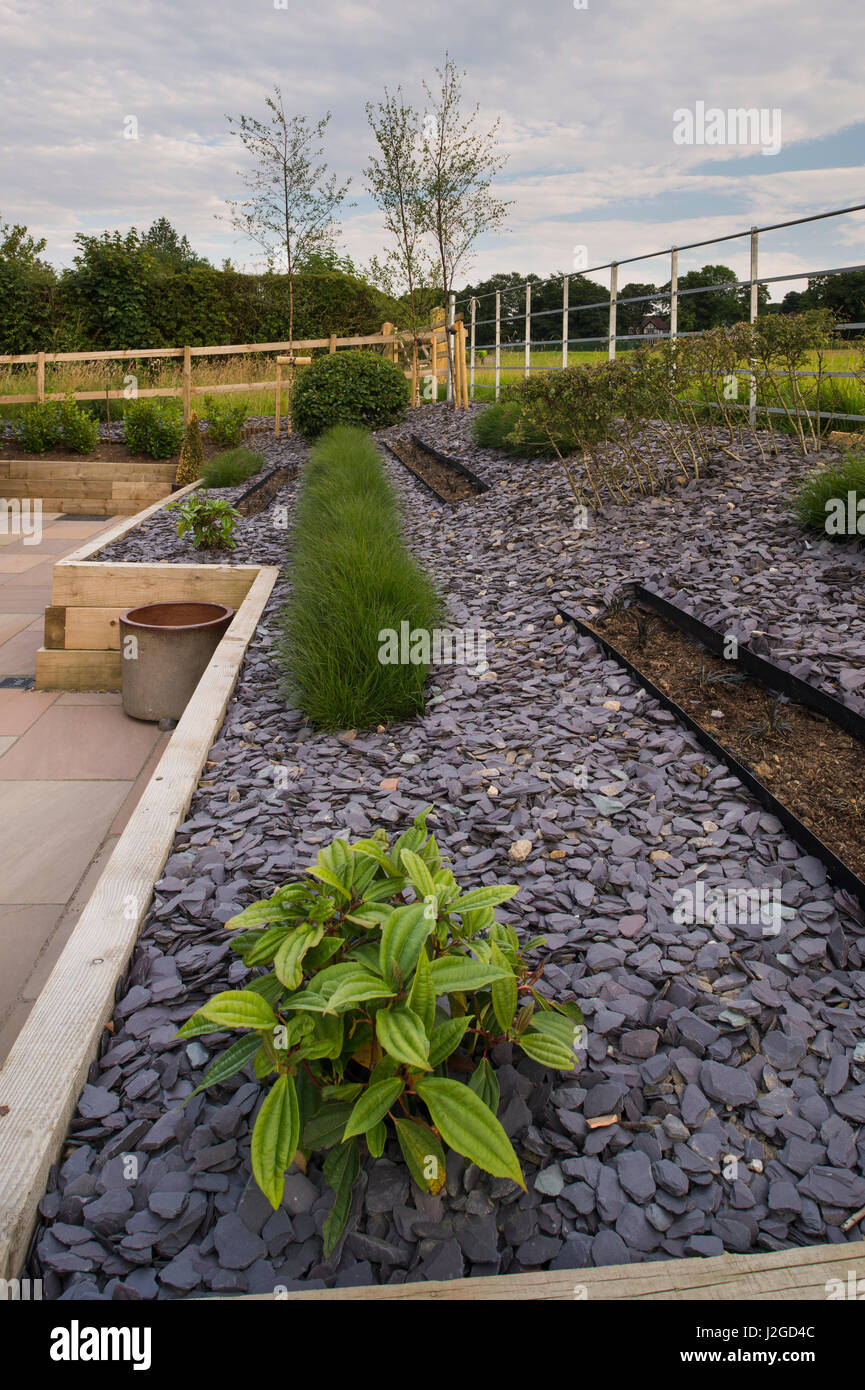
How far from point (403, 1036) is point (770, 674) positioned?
7.67 feet

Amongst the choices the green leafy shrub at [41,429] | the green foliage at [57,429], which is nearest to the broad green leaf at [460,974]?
the green foliage at [57,429]

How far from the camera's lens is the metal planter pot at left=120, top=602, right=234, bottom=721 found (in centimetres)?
418

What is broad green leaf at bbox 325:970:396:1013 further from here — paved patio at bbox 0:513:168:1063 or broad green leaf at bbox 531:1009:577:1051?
paved patio at bbox 0:513:168:1063

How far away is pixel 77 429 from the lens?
433 inches

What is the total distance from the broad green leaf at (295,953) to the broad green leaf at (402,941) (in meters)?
0.13

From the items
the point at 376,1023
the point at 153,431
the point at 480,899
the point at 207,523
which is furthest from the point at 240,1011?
the point at 153,431

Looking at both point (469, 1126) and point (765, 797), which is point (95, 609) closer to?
point (765, 797)

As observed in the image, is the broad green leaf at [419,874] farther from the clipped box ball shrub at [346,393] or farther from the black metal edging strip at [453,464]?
the clipped box ball shrub at [346,393]

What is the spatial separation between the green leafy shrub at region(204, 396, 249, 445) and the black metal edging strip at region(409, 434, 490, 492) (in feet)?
7.30

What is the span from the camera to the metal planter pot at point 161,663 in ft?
13.7

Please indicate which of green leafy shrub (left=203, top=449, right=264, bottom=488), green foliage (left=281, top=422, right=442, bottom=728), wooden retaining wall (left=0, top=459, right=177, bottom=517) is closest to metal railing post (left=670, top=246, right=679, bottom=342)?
green foliage (left=281, top=422, right=442, bottom=728)

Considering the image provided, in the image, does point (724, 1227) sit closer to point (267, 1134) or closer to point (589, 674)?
point (267, 1134)
